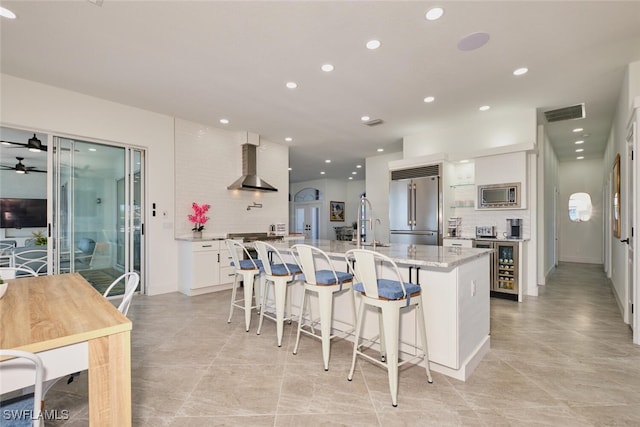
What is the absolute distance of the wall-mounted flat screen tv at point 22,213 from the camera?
3.70m

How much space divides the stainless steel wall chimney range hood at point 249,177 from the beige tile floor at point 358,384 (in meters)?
3.01

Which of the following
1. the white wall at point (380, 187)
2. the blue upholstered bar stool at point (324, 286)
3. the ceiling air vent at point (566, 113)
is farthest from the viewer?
the white wall at point (380, 187)

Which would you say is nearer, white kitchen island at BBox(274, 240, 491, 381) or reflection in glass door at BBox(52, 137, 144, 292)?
white kitchen island at BBox(274, 240, 491, 381)

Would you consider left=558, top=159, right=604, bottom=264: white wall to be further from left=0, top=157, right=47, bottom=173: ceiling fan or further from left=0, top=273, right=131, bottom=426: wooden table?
left=0, top=157, right=47, bottom=173: ceiling fan

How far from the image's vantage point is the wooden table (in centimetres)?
107

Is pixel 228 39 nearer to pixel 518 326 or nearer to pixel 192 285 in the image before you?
pixel 192 285

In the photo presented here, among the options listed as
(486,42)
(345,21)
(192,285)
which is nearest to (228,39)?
(345,21)

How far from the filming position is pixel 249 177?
19.6 ft

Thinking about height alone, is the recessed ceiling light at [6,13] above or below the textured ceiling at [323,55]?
above

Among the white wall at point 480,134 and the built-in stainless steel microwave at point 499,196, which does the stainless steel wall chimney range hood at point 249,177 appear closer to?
the white wall at point 480,134

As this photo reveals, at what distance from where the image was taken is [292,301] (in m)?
3.52

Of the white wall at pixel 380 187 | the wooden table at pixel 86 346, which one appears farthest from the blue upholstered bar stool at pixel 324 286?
the white wall at pixel 380 187

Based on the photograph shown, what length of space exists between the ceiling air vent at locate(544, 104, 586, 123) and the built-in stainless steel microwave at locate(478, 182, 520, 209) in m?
1.27

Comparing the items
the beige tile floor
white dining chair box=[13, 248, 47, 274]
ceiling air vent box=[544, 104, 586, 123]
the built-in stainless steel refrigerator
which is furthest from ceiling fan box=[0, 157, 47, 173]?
ceiling air vent box=[544, 104, 586, 123]
